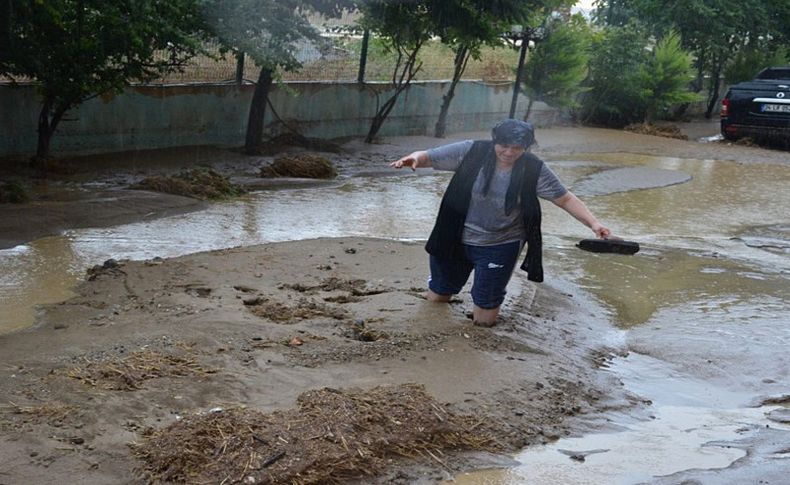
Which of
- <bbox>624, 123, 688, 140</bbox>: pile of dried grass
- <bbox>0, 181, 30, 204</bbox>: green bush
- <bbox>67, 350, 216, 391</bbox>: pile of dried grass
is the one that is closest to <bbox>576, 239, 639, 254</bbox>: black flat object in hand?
<bbox>67, 350, 216, 391</bbox>: pile of dried grass

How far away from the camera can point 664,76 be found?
22.9m

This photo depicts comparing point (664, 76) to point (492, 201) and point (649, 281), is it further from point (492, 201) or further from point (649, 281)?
point (492, 201)

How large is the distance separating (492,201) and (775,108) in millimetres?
15497

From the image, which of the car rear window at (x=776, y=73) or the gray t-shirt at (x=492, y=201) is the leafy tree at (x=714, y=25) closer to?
the car rear window at (x=776, y=73)

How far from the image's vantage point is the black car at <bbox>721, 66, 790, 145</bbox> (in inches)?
800

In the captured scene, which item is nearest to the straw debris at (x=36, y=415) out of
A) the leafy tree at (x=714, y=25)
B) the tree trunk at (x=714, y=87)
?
the leafy tree at (x=714, y=25)

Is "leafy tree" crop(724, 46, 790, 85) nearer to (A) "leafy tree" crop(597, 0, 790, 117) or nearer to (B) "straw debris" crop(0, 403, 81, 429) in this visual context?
(A) "leafy tree" crop(597, 0, 790, 117)

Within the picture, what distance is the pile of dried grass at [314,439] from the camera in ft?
14.1

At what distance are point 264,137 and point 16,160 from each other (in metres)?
4.35

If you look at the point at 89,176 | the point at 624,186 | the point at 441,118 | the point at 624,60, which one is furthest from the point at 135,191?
the point at 624,60

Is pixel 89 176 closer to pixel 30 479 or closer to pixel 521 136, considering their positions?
pixel 521 136

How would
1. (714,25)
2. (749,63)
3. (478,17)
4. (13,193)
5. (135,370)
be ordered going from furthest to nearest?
(749,63)
(714,25)
(478,17)
(13,193)
(135,370)

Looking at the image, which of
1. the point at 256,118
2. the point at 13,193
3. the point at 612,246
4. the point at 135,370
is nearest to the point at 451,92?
the point at 256,118

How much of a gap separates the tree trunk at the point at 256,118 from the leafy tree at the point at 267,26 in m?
0.28
